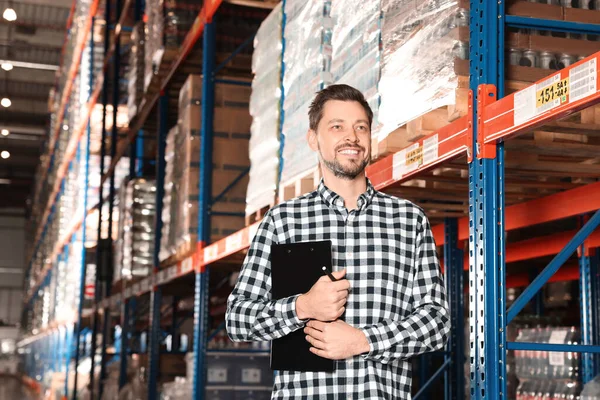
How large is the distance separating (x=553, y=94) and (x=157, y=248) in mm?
6478

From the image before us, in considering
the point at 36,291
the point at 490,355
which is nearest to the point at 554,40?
the point at 490,355

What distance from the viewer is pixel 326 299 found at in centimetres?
210

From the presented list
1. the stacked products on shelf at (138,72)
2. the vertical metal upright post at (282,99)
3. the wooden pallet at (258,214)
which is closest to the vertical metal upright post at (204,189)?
the wooden pallet at (258,214)

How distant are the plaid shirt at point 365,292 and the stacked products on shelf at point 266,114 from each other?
2.65 meters

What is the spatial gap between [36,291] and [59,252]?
10070 millimetres

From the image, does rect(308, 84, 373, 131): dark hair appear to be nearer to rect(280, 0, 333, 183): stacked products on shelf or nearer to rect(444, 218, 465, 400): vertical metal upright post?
rect(280, 0, 333, 183): stacked products on shelf

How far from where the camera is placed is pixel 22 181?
38.6m

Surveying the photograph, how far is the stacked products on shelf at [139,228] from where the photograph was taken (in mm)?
9484

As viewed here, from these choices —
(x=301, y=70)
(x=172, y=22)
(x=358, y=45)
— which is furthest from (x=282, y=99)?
(x=172, y=22)

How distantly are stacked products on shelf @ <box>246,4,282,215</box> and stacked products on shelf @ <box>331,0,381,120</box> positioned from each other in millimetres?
963

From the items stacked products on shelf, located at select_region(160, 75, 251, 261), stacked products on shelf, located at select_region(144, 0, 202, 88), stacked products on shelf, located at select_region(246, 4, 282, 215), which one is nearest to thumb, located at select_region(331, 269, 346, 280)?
stacked products on shelf, located at select_region(246, 4, 282, 215)

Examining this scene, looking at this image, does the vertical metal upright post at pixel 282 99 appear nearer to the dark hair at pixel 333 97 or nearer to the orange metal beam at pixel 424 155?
the orange metal beam at pixel 424 155

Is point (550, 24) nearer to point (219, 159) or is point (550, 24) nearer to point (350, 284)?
point (350, 284)

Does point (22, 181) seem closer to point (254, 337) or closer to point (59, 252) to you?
point (59, 252)
